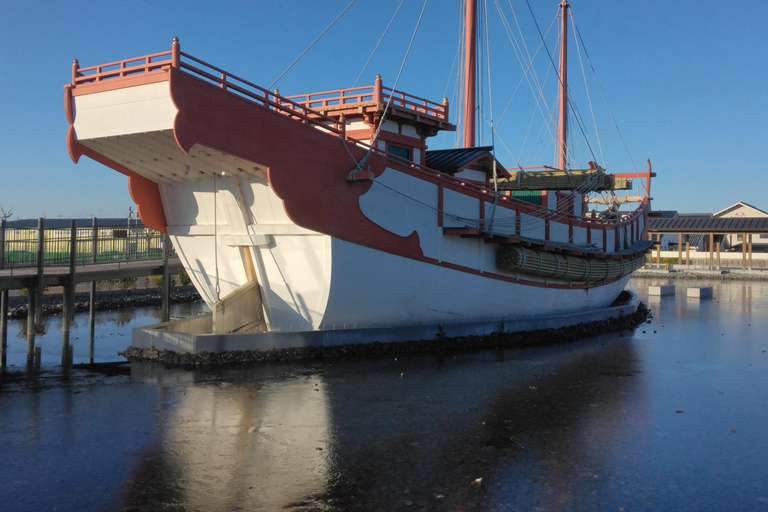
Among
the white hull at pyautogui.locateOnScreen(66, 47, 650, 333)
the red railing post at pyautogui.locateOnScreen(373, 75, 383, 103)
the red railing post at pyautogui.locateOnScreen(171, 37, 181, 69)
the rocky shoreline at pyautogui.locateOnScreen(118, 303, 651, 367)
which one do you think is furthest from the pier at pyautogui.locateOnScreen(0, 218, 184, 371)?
the red railing post at pyautogui.locateOnScreen(373, 75, 383, 103)

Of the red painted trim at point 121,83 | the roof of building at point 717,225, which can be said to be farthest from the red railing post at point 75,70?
the roof of building at point 717,225

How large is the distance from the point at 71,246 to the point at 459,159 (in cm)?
1057

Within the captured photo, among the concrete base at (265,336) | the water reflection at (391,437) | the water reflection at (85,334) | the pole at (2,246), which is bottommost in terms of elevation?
the water reflection at (391,437)

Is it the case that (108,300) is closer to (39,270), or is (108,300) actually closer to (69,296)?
(69,296)

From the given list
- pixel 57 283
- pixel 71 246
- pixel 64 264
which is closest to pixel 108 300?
pixel 64 264

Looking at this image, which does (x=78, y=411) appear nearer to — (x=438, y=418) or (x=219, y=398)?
(x=219, y=398)

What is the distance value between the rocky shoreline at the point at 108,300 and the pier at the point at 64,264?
315 centimetres

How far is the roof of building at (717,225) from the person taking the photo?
144ft

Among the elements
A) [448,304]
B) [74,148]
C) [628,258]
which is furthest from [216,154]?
[628,258]

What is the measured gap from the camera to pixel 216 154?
11602mm

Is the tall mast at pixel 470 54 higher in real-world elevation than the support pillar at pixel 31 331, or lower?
higher

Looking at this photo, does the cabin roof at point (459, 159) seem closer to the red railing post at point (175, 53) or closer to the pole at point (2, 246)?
the red railing post at point (175, 53)

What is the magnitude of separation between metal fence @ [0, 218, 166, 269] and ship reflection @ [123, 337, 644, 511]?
266 inches

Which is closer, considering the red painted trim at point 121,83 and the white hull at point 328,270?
the red painted trim at point 121,83
